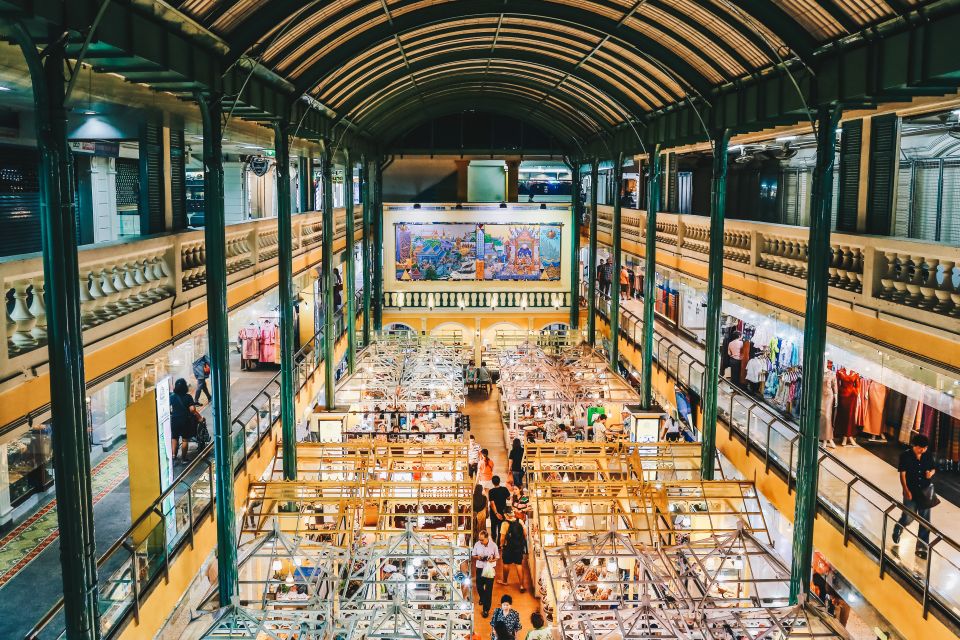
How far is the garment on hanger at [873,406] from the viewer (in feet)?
46.5

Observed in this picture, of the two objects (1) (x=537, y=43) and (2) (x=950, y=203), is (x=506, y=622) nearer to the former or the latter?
(2) (x=950, y=203)

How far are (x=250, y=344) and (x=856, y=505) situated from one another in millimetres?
17181

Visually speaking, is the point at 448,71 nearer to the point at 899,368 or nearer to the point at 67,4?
the point at 899,368

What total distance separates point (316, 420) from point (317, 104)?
7030mm

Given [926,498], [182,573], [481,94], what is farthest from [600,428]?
[481,94]

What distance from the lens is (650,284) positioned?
19.1m

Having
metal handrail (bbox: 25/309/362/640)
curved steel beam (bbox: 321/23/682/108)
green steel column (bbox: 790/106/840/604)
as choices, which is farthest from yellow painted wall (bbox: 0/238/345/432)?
green steel column (bbox: 790/106/840/604)

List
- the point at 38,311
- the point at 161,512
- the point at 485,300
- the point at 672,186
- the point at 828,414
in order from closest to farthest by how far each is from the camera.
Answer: the point at 38,311
the point at 161,512
the point at 828,414
the point at 672,186
the point at 485,300

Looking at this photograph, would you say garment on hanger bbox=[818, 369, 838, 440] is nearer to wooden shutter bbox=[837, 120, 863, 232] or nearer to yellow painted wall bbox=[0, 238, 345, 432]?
wooden shutter bbox=[837, 120, 863, 232]

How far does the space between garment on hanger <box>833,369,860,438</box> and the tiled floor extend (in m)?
6.32

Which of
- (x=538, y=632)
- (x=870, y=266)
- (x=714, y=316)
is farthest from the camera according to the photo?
(x=714, y=316)

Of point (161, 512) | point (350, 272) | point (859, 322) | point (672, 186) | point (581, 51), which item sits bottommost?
point (161, 512)

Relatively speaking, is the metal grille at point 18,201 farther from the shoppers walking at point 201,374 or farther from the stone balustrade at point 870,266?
the stone balustrade at point 870,266

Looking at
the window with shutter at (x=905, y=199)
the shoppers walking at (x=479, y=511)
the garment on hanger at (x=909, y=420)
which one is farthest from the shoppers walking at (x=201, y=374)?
the window with shutter at (x=905, y=199)
